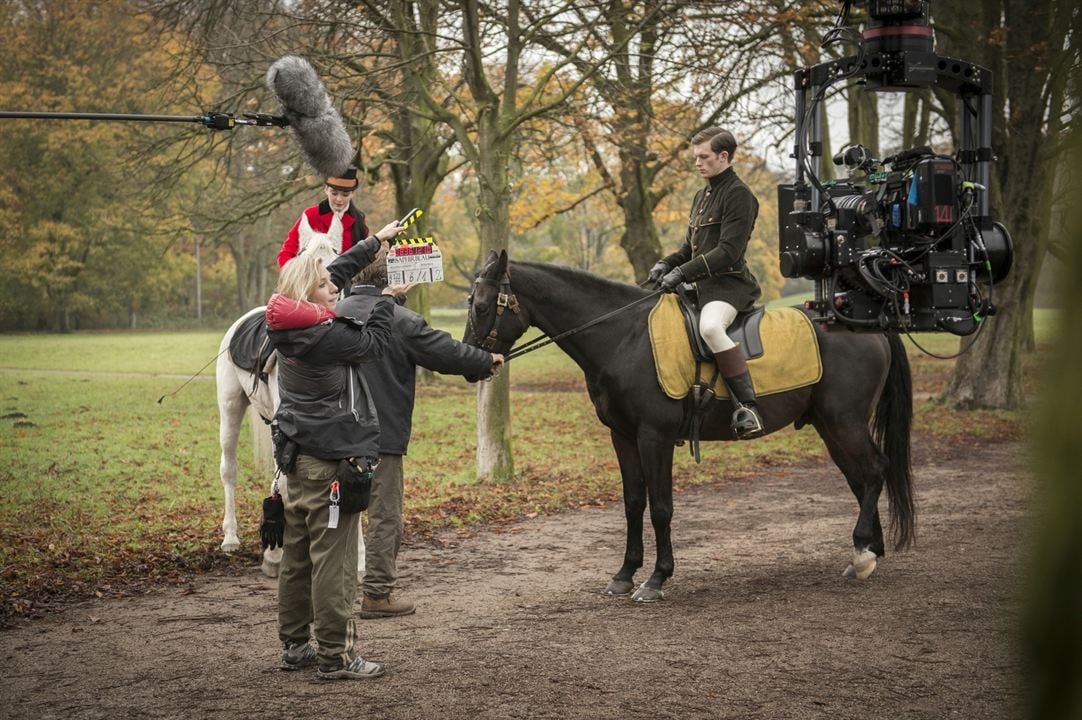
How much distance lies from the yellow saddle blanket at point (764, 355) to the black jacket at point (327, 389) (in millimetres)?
2365

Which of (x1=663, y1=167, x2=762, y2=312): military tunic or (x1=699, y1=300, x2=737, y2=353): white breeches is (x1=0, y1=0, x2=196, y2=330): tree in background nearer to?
(x1=663, y1=167, x2=762, y2=312): military tunic

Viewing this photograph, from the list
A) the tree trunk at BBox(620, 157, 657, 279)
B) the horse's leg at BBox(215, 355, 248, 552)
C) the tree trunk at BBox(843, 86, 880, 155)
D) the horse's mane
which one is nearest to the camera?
the horse's mane

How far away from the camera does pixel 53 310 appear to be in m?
15.7

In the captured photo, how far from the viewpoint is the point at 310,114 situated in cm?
649

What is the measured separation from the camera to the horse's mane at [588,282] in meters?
7.11

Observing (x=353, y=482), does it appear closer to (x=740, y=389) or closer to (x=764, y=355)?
(x=740, y=389)

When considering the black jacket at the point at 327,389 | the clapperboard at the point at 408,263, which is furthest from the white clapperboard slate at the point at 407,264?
the black jacket at the point at 327,389

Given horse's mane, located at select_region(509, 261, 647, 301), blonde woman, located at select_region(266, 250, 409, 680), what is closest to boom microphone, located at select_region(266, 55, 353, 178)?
horse's mane, located at select_region(509, 261, 647, 301)

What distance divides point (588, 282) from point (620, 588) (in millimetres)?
2058

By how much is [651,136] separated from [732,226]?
9.24 m

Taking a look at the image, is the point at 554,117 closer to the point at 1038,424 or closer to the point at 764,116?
the point at 764,116

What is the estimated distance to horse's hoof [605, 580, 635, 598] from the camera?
6.77 m

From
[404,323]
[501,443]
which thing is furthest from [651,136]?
[404,323]

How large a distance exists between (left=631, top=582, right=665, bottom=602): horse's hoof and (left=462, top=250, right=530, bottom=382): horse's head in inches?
72.3
